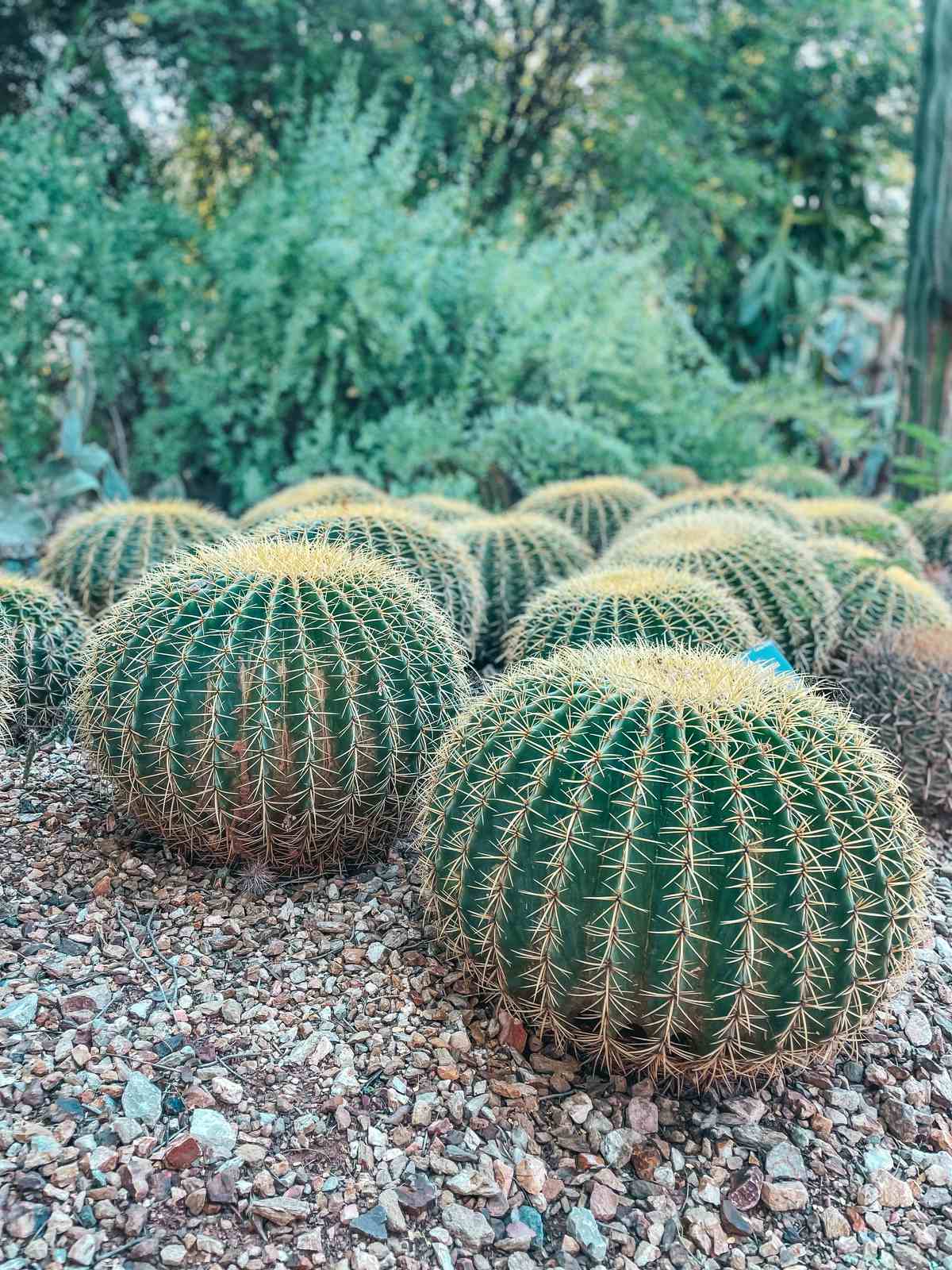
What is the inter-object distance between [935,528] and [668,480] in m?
1.62

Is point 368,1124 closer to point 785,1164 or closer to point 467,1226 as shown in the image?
point 467,1226

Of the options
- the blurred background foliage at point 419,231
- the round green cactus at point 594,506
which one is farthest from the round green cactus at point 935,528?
the blurred background foliage at point 419,231

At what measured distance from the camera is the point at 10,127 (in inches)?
259

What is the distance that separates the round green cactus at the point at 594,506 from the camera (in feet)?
15.4

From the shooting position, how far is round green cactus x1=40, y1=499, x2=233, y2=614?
153 inches

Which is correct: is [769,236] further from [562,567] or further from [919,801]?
[919,801]

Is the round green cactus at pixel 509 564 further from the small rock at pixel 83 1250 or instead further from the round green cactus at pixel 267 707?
the small rock at pixel 83 1250

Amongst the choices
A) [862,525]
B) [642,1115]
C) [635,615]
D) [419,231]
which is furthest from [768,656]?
[419,231]

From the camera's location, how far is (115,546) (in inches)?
155

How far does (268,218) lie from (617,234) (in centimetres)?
266

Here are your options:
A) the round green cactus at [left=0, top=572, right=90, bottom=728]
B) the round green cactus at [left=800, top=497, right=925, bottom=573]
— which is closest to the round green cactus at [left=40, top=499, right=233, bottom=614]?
the round green cactus at [left=0, top=572, right=90, bottom=728]

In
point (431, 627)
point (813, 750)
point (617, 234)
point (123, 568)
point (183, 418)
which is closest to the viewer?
point (813, 750)

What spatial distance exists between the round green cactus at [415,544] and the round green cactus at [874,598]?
127cm

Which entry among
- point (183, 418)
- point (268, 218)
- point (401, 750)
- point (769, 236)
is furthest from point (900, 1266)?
point (769, 236)
